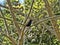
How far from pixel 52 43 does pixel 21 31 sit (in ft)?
12.1

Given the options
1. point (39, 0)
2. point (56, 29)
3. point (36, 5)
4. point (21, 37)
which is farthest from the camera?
point (36, 5)

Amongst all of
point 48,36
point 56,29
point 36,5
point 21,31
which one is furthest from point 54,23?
point 48,36

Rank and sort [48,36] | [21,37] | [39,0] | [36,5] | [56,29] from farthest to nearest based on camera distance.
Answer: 1. [48,36]
2. [36,5]
3. [39,0]
4. [56,29]
5. [21,37]

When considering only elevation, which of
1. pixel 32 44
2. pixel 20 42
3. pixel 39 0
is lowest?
pixel 32 44

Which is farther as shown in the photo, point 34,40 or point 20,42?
point 34,40

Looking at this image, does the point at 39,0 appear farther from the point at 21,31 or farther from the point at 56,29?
the point at 21,31

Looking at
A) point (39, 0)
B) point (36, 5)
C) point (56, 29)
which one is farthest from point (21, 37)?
point (36, 5)

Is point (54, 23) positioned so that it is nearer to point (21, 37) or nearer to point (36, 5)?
point (21, 37)

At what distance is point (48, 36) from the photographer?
15.0ft

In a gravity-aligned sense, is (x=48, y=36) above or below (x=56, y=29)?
below

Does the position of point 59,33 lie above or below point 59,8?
above

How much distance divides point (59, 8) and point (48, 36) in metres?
1.71

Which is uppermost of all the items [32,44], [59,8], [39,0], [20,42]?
[20,42]

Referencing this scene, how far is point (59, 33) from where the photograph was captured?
136 centimetres
